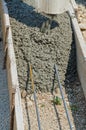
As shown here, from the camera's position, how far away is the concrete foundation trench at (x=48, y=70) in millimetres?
6098

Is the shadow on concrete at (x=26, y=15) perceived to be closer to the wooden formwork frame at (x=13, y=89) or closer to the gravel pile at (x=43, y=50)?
the gravel pile at (x=43, y=50)

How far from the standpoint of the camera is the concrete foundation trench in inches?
240

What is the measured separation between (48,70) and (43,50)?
39 cm

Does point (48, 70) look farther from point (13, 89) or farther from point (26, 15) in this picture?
point (26, 15)

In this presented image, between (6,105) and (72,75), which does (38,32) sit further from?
(6,105)

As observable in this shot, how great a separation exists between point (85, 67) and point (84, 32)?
214cm

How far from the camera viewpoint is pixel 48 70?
6.55 m

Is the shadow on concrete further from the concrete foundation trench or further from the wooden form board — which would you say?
the wooden form board

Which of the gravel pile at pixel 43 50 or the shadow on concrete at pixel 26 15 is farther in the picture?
the shadow on concrete at pixel 26 15

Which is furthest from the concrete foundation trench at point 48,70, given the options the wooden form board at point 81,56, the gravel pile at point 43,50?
the wooden form board at point 81,56

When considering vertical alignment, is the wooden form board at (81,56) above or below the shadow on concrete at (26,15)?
below

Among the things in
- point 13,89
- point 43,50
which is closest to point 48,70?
point 43,50

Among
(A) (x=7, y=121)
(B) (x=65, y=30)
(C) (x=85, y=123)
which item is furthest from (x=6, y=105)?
(B) (x=65, y=30)

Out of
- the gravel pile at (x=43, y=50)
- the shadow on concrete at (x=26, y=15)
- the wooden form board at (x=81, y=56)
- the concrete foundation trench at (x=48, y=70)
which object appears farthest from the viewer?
the shadow on concrete at (x=26, y=15)
